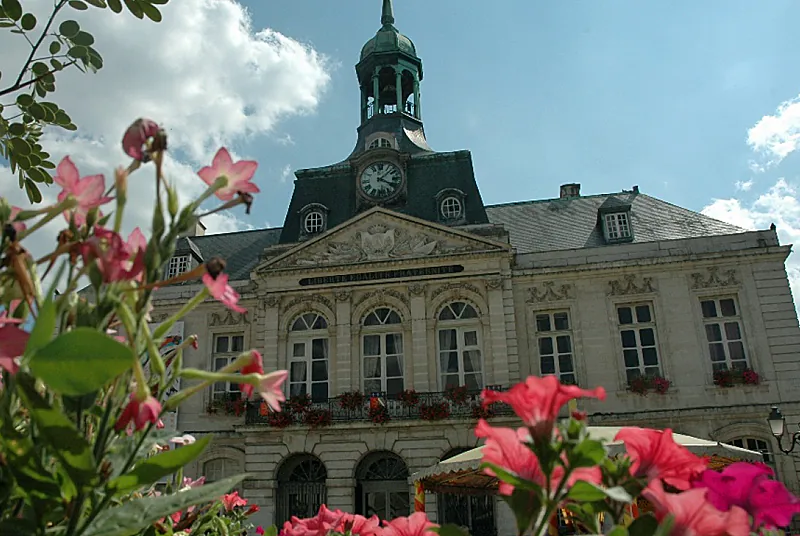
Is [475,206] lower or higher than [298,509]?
higher

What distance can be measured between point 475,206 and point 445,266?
8.13ft

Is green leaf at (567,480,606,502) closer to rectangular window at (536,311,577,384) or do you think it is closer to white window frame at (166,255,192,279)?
rectangular window at (536,311,577,384)

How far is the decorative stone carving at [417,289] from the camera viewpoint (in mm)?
18109

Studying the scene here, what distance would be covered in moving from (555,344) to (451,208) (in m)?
5.02

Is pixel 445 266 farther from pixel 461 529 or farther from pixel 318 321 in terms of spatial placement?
pixel 461 529

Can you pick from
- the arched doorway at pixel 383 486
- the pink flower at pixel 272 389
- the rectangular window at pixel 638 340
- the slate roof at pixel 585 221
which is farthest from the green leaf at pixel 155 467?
the slate roof at pixel 585 221

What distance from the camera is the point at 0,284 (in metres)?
1.03

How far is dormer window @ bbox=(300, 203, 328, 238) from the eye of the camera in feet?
67.0

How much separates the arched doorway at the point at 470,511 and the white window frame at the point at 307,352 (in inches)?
157

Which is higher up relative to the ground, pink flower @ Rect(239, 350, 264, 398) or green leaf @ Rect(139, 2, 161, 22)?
green leaf @ Rect(139, 2, 161, 22)

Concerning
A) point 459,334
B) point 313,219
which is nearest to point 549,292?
point 459,334

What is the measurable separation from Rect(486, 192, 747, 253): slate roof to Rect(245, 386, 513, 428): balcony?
5014 millimetres

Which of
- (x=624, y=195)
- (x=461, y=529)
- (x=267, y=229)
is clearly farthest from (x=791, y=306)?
(x=461, y=529)

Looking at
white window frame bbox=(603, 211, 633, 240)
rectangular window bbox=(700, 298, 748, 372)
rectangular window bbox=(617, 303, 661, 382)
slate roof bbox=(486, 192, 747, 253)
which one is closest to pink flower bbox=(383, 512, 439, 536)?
rectangular window bbox=(617, 303, 661, 382)
